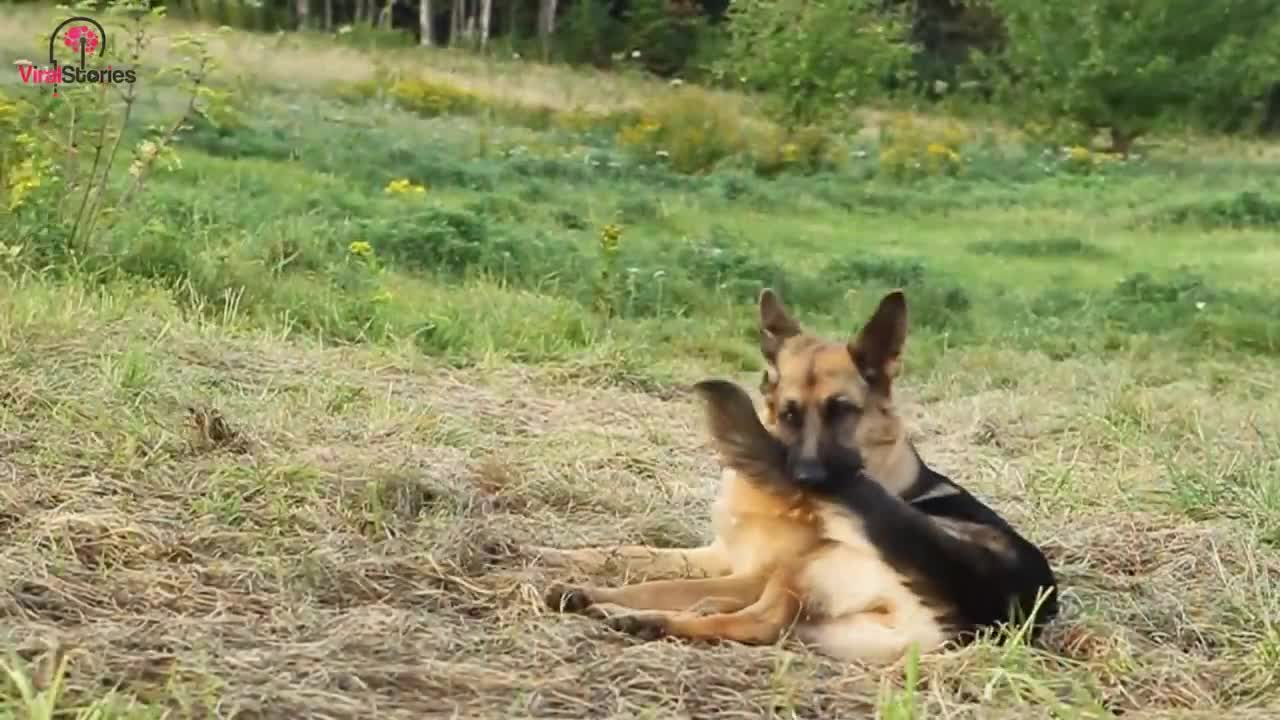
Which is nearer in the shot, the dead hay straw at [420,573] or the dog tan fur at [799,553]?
the dead hay straw at [420,573]

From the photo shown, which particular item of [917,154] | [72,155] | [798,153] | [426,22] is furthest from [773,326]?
[426,22]

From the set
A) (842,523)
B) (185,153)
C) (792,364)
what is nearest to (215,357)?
(792,364)

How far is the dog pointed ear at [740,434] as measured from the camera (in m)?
3.57

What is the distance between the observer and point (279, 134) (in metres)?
13.8

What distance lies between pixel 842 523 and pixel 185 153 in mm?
9692

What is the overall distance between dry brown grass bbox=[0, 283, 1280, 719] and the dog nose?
0.41 m

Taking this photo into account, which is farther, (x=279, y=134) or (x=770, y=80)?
(x=770, y=80)

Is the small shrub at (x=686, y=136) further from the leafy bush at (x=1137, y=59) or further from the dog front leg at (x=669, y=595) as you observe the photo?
the dog front leg at (x=669, y=595)

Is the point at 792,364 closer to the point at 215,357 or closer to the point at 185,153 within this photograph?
the point at 215,357

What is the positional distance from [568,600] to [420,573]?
39 cm

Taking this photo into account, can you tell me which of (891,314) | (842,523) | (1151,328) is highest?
(891,314)

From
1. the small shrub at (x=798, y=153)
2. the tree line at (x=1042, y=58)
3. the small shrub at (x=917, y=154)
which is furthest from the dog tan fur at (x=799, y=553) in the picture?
the small shrub at (x=917, y=154)

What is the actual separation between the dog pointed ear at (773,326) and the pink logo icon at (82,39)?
4445mm

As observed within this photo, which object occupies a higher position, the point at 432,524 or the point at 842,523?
the point at 842,523
